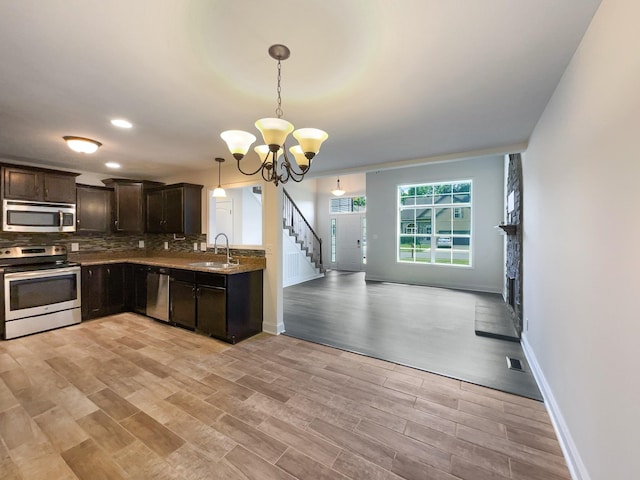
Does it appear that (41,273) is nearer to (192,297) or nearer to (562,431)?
(192,297)

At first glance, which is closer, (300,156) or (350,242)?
(300,156)

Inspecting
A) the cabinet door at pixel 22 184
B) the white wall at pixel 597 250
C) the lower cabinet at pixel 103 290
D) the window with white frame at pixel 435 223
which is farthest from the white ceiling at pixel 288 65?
the window with white frame at pixel 435 223

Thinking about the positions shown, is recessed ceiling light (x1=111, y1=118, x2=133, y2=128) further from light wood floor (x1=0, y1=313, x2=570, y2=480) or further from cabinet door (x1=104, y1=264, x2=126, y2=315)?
cabinet door (x1=104, y1=264, x2=126, y2=315)

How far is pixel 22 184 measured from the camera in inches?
148

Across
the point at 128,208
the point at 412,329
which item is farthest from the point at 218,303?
the point at 128,208

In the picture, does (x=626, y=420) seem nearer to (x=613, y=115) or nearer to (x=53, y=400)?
(x=613, y=115)

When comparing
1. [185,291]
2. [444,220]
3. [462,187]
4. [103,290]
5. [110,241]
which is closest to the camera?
[185,291]

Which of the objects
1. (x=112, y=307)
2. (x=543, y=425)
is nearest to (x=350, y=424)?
(x=543, y=425)

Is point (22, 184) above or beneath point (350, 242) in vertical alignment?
above

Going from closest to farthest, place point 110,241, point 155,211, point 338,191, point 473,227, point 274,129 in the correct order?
point 274,129 → point 155,211 → point 110,241 → point 473,227 → point 338,191

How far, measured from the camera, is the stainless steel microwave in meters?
3.66

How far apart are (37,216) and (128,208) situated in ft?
3.91

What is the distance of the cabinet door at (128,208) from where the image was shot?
16.0ft

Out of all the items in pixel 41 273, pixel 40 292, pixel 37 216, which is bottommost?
pixel 40 292
